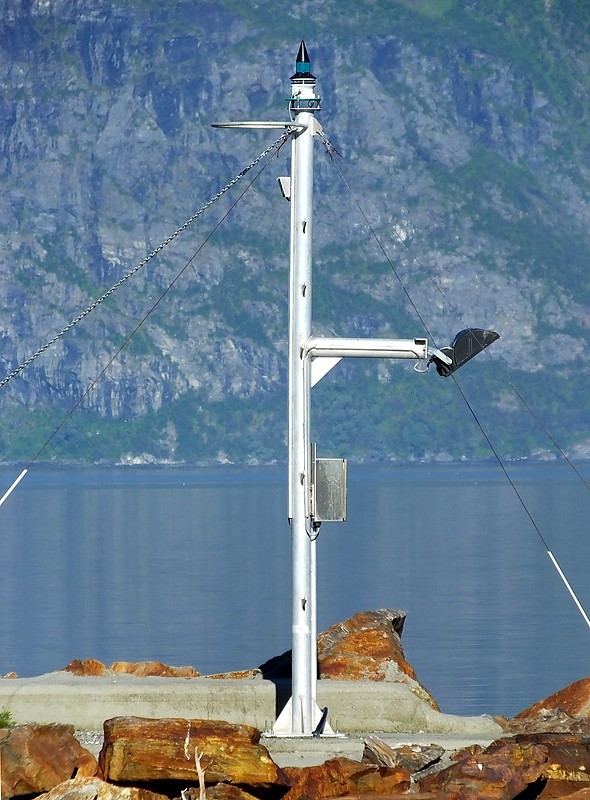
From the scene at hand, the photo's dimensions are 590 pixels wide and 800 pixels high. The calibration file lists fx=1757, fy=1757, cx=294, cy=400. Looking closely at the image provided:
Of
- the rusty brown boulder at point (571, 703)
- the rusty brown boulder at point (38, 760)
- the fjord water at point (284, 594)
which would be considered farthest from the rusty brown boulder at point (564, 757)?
the fjord water at point (284, 594)

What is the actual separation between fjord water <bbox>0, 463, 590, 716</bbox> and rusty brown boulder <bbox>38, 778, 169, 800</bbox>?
24.4 meters

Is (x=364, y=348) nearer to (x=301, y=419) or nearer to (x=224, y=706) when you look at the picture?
(x=301, y=419)

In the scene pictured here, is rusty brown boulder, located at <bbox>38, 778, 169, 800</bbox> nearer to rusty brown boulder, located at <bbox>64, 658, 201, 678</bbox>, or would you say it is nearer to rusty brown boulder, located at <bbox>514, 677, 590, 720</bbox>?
rusty brown boulder, located at <bbox>64, 658, 201, 678</bbox>

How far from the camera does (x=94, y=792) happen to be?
15.5 m

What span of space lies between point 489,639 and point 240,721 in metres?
38.9

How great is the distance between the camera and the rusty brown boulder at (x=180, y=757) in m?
15.6

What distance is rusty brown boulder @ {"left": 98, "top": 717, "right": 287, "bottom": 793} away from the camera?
51.1 feet

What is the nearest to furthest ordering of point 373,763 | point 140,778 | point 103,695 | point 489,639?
point 140,778 → point 373,763 → point 103,695 → point 489,639

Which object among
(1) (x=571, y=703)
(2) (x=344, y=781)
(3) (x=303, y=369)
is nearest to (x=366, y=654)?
(1) (x=571, y=703)

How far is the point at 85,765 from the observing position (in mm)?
16203

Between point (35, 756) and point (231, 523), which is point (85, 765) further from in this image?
point (231, 523)

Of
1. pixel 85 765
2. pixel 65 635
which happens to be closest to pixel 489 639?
pixel 65 635

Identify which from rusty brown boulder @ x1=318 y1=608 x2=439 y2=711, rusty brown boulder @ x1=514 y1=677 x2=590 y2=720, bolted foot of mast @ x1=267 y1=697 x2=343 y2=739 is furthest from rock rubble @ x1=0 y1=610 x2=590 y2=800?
rusty brown boulder @ x1=514 y1=677 x2=590 y2=720

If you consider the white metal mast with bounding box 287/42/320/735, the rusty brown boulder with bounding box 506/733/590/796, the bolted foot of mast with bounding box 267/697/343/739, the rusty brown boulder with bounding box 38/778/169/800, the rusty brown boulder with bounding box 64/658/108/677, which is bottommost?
the rusty brown boulder with bounding box 38/778/169/800
